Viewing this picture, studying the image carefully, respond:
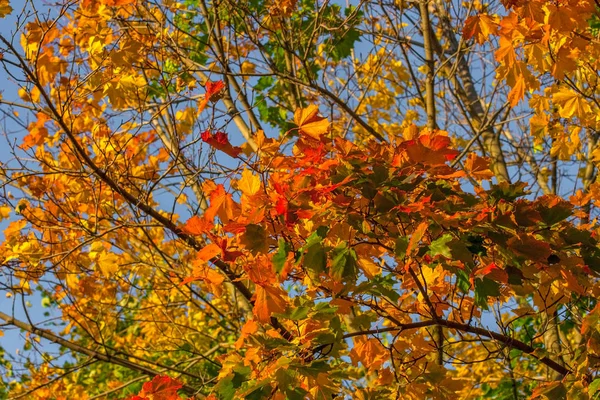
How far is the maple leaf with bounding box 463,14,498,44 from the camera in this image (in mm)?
Answer: 2453

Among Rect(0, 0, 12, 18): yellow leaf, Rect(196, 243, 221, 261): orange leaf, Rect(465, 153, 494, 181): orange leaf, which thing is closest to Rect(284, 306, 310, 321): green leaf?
Rect(196, 243, 221, 261): orange leaf

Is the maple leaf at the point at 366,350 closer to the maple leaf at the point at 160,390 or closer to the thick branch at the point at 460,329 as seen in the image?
the thick branch at the point at 460,329

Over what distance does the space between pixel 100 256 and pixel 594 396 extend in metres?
2.33

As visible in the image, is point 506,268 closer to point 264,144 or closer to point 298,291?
point 264,144

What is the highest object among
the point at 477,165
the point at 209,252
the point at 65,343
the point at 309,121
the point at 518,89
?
the point at 65,343

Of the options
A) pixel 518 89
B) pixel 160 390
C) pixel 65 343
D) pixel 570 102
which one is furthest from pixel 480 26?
pixel 65 343

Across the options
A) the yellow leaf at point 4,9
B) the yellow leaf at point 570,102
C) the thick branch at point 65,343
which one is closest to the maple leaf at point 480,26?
the yellow leaf at point 570,102

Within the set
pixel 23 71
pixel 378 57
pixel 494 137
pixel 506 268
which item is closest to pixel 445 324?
pixel 506 268

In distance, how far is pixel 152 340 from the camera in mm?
6715

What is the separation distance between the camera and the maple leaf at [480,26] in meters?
2.45

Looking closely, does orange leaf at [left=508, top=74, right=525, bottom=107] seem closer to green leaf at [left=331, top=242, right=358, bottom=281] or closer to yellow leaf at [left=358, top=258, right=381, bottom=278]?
yellow leaf at [left=358, top=258, right=381, bottom=278]

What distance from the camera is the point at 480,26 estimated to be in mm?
2498

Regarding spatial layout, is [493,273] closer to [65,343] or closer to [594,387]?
[594,387]

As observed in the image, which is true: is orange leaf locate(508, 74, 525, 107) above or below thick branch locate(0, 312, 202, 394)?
below
